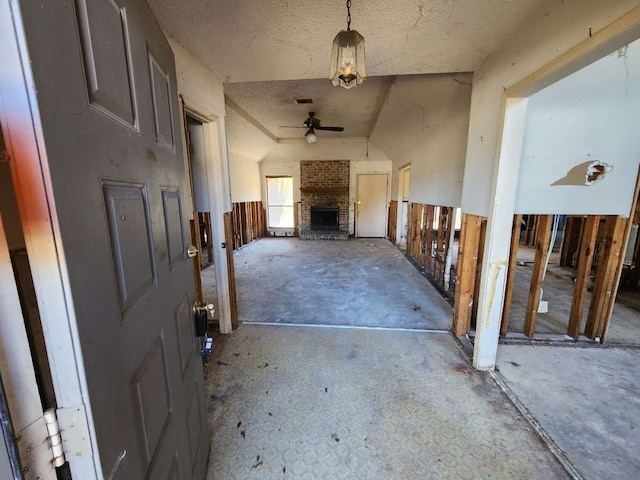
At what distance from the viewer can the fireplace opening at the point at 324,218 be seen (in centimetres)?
724

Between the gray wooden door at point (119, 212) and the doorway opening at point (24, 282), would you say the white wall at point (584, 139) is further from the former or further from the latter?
the doorway opening at point (24, 282)

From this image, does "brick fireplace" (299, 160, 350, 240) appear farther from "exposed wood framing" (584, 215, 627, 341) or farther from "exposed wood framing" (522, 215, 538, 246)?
"exposed wood framing" (584, 215, 627, 341)

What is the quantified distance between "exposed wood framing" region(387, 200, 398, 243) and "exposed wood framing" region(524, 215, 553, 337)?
4162 millimetres

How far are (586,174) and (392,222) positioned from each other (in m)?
4.85

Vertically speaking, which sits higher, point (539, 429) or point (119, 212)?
point (119, 212)

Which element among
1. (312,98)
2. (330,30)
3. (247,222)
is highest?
(312,98)

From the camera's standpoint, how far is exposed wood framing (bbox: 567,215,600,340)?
212cm

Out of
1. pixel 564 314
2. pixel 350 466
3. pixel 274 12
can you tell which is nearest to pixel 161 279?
pixel 350 466

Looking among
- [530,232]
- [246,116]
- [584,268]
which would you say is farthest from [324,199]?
[584,268]

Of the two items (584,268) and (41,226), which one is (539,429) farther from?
(41,226)

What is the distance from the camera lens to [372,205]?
23.7 feet

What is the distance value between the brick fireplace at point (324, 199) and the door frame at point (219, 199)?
4.85 metres

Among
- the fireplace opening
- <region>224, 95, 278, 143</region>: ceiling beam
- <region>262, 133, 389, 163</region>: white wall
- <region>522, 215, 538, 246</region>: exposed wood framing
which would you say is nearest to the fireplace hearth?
the fireplace opening

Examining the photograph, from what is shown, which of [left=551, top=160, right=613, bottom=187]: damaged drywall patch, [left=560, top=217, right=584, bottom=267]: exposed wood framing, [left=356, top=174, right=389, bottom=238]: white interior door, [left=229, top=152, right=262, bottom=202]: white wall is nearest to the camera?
[left=551, top=160, right=613, bottom=187]: damaged drywall patch
